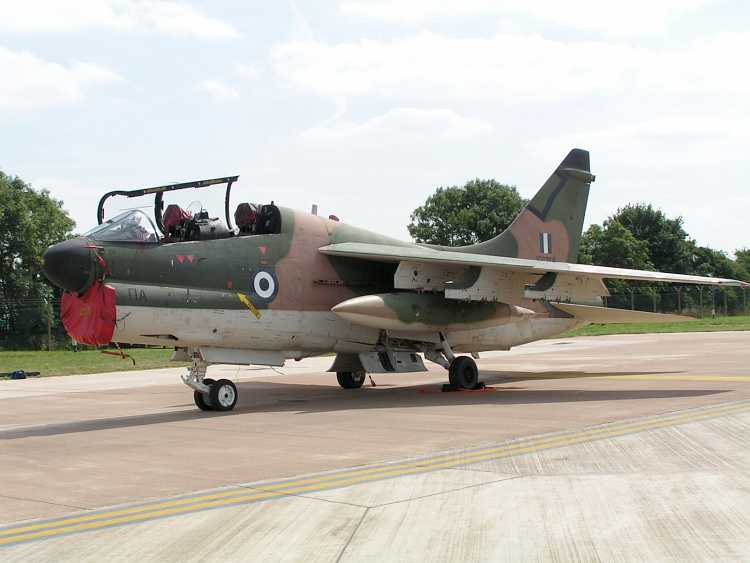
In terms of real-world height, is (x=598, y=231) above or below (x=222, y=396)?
above

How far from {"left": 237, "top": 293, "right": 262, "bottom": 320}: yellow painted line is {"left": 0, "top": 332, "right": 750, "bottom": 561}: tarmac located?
Result: 168 cm

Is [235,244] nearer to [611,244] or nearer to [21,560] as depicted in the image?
[21,560]

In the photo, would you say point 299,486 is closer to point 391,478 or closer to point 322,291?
point 391,478

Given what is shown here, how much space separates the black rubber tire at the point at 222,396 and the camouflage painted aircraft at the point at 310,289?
2 cm

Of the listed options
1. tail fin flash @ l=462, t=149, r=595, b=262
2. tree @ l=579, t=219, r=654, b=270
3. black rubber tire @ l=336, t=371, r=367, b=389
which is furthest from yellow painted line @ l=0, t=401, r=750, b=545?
tree @ l=579, t=219, r=654, b=270

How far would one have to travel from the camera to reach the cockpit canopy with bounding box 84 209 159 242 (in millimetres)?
12422

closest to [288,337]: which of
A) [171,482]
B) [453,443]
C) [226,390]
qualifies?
[226,390]

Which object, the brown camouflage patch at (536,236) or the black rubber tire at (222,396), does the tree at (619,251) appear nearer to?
the brown camouflage patch at (536,236)

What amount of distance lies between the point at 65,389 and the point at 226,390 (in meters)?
7.61

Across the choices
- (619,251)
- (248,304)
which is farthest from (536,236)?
(619,251)

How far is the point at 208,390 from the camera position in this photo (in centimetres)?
1327

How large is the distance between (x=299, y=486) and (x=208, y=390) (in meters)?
6.85

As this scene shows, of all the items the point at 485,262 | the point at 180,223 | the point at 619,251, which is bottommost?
the point at 485,262

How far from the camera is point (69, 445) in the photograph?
10078 millimetres
